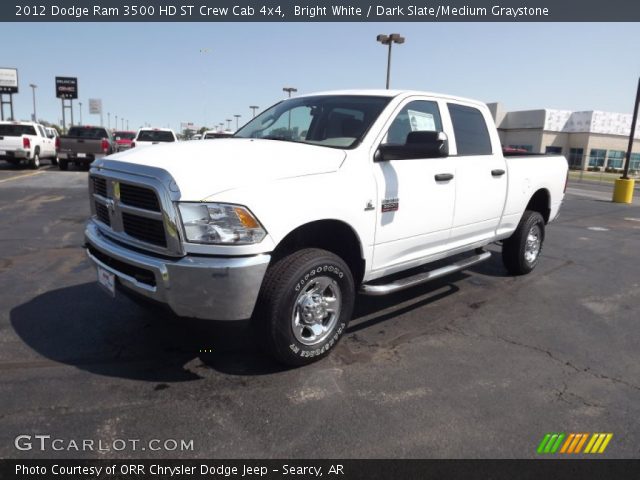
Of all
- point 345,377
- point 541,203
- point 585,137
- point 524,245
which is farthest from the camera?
point 585,137

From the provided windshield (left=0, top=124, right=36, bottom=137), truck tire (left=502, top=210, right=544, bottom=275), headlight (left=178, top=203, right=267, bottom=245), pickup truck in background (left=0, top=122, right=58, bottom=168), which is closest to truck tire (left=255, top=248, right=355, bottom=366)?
headlight (left=178, top=203, right=267, bottom=245)

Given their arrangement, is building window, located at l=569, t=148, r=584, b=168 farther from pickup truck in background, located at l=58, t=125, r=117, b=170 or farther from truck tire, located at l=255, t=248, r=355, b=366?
truck tire, located at l=255, t=248, r=355, b=366

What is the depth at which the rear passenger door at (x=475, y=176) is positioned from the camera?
4.54 metres

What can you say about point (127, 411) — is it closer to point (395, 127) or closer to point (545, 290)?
point (395, 127)

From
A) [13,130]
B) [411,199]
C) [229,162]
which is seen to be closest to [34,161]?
[13,130]

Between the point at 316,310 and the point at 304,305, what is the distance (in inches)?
4.8

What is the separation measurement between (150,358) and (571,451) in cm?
277

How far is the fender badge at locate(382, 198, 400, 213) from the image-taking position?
3.66 m

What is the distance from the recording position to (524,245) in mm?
5848

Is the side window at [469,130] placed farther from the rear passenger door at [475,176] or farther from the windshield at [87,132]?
the windshield at [87,132]

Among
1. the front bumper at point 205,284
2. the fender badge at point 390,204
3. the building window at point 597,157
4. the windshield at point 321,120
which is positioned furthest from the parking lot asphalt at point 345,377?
the building window at point 597,157

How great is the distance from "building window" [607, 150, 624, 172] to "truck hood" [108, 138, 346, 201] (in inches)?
2443

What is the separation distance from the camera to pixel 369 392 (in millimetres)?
3131

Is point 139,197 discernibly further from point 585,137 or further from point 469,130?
point 585,137
